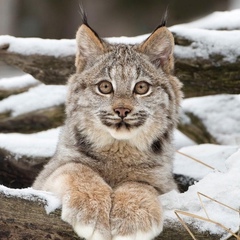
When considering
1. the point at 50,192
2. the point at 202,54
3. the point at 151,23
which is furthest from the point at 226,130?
the point at 151,23

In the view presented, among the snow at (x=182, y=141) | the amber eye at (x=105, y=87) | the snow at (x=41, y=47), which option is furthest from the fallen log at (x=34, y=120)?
the amber eye at (x=105, y=87)

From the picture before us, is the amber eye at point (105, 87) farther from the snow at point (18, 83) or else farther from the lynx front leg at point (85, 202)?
the snow at point (18, 83)

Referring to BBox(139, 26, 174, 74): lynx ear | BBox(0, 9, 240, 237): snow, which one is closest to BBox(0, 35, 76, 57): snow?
BBox(0, 9, 240, 237): snow

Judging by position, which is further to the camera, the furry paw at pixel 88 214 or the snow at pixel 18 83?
the snow at pixel 18 83

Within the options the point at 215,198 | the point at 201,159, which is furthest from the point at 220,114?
the point at 215,198

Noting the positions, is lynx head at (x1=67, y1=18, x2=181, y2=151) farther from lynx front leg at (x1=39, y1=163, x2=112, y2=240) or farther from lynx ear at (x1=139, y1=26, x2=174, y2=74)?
lynx front leg at (x1=39, y1=163, x2=112, y2=240)

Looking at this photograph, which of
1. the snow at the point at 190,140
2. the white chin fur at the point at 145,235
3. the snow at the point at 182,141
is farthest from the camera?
the snow at the point at 182,141
